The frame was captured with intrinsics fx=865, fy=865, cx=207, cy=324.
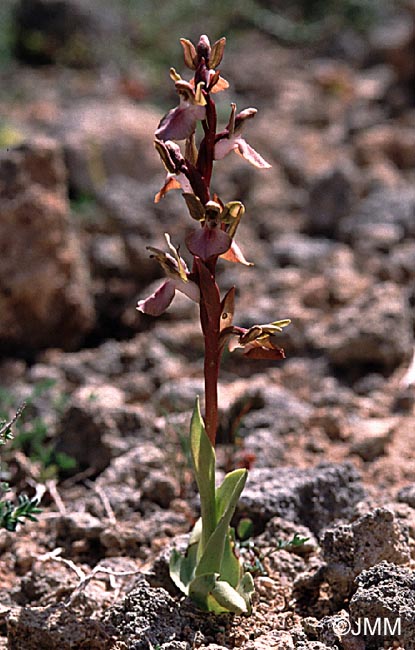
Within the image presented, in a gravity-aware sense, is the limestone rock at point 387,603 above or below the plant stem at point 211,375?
below

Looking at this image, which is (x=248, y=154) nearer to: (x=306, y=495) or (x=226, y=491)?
(x=226, y=491)

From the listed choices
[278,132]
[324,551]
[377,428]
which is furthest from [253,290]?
[278,132]

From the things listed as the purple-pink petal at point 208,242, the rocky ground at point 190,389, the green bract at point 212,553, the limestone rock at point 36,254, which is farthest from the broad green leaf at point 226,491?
the limestone rock at point 36,254

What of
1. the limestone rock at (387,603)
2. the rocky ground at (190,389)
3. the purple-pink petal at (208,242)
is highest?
the purple-pink petal at (208,242)

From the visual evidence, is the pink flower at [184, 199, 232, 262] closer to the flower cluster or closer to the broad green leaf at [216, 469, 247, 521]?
the flower cluster

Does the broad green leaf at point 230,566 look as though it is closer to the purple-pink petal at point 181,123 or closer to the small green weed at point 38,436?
the small green weed at point 38,436

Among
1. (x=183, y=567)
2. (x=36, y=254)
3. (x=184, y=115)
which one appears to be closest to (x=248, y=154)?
(x=184, y=115)

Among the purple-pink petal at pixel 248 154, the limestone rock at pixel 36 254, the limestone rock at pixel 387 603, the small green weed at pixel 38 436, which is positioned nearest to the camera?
the limestone rock at pixel 387 603

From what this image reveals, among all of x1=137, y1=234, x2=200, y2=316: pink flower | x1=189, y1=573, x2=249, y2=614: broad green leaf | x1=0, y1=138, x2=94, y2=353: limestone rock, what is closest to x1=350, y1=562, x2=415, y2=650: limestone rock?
x1=189, y1=573, x2=249, y2=614: broad green leaf
